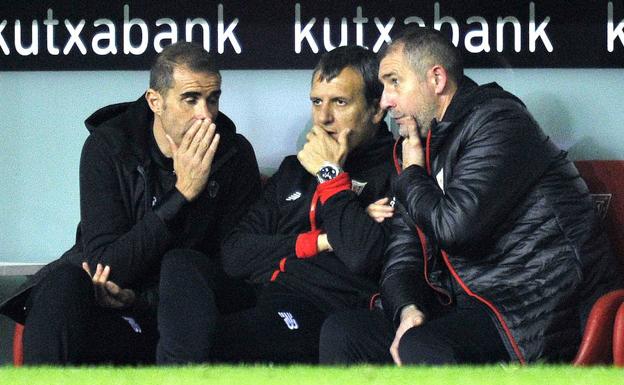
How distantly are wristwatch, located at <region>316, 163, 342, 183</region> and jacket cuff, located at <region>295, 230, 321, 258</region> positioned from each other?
20 cm

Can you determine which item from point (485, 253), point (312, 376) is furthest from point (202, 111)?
point (312, 376)

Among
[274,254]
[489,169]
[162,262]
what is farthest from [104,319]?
[489,169]

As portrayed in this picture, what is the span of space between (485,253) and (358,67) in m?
1.02

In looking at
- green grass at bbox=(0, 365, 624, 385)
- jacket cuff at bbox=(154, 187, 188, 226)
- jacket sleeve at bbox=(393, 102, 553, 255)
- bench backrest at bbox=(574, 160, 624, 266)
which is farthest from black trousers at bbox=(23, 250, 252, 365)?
green grass at bbox=(0, 365, 624, 385)

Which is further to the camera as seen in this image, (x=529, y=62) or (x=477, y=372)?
(x=529, y=62)

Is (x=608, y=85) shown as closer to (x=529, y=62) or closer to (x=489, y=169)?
(x=529, y=62)

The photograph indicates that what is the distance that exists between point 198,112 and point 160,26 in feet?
2.48

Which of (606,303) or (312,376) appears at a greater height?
(312,376)

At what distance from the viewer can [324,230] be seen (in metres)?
4.48

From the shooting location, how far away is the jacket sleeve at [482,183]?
3842 millimetres

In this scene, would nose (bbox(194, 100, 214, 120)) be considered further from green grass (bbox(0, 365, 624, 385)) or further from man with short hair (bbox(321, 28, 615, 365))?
green grass (bbox(0, 365, 624, 385))

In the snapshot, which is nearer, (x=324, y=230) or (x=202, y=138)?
(x=324, y=230)

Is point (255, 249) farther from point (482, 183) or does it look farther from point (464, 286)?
point (482, 183)

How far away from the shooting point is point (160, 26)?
17.3 ft
